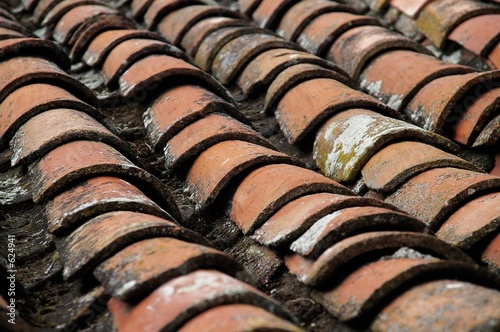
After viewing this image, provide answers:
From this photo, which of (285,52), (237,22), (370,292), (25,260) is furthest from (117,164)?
(237,22)

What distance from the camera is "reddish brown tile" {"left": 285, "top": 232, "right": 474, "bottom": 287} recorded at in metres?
1.76

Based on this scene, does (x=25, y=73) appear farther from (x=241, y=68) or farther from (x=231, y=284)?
(x=231, y=284)

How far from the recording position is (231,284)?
5.34 ft

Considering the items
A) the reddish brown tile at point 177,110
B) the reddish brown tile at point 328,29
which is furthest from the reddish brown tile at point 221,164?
the reddish brown tile at point 328,29

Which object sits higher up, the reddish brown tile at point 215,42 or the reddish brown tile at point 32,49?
the reddish brown tile at point 215,42

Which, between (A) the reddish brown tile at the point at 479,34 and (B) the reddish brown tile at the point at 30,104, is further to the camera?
(A) the reddish brown tile at the point at 479,34

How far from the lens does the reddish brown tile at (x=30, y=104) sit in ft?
9.44

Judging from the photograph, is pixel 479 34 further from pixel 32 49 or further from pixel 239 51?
pixel 32 49

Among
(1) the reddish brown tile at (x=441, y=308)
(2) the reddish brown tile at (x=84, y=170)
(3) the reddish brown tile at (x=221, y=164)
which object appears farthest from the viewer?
(3) the reddish brown tile at (x=221, y=164)

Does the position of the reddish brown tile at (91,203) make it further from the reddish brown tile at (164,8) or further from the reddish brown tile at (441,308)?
the reddish brown tile at (164,8)

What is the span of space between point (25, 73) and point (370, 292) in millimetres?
2216

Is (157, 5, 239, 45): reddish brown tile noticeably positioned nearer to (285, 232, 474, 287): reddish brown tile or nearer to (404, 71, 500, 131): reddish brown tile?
(404, 71, 500, 131): reddish brown tile

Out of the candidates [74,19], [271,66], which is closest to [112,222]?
[271,66]

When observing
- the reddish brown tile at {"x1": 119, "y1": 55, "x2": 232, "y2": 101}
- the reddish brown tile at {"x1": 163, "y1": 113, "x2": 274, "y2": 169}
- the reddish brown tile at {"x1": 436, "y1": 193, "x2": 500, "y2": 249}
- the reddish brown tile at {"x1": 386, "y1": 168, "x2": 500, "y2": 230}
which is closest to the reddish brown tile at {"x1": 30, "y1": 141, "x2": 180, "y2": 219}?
the reddish brown tile at {"x1": 163, "y1": 113, "x2": 274, "y2": 169}
